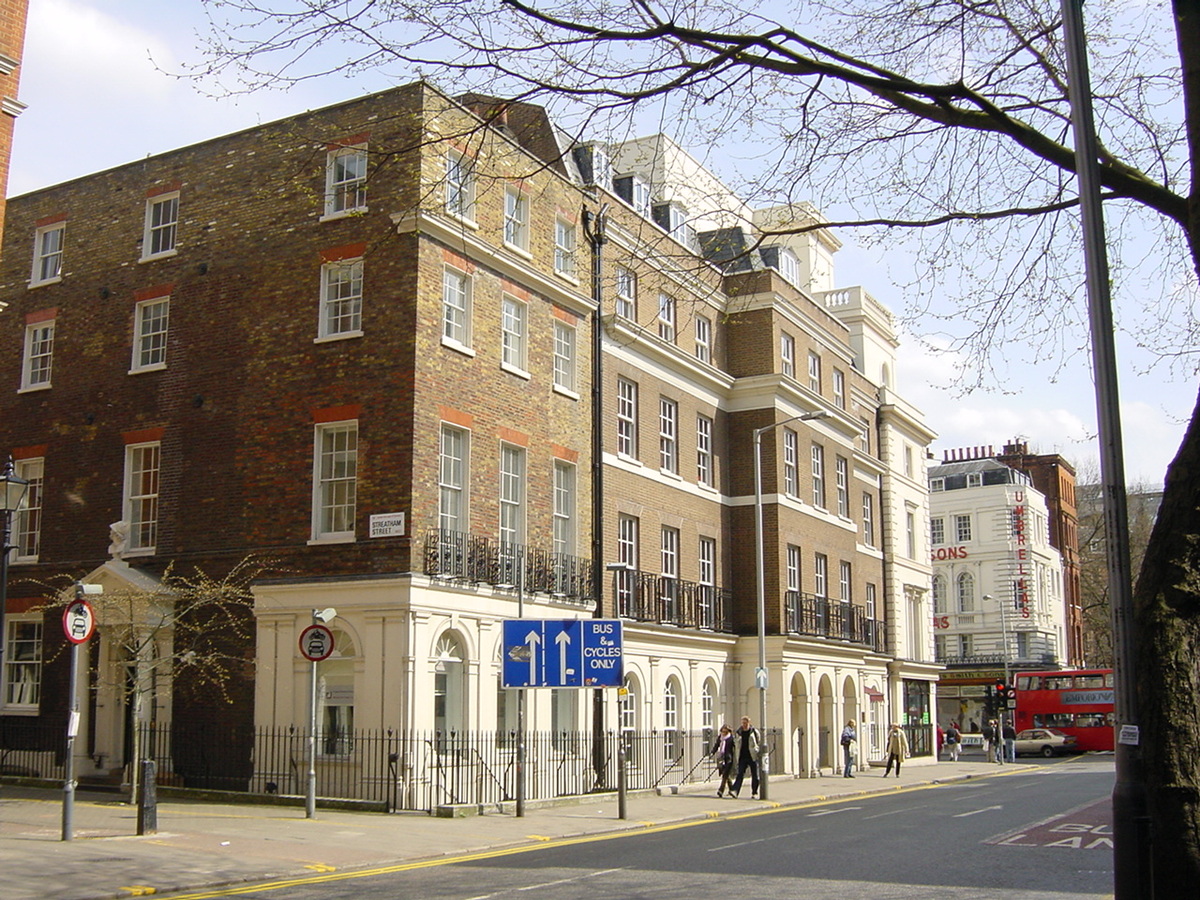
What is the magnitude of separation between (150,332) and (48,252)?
4.15 m

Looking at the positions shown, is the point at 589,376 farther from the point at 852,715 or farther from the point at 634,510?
the point at 852,715

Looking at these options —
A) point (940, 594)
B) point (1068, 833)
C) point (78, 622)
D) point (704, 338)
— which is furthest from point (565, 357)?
point (940, 594)

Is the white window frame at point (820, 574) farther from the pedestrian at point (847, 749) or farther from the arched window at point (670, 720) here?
the arched window at point (670, 720)

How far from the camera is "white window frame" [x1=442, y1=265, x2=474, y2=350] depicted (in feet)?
78.3

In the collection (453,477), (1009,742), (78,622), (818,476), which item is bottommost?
(1009,742)

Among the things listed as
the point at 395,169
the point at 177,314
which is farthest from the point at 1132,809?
the point at 177,314

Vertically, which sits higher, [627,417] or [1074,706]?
[627,417]

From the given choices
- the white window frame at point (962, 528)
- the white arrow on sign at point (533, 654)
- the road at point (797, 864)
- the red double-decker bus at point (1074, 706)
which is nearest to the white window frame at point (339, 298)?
the white arrow on sign at point (533, 654)

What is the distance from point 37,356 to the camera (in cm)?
2823

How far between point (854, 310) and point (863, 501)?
8653 mm

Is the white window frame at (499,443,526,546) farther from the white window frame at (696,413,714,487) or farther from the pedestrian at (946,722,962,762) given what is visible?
the pedestrian at (946,722,962,762)

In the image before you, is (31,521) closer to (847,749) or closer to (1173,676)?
(847,749)

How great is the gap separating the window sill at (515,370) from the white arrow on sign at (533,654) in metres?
6.51

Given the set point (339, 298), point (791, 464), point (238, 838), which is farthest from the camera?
point (791, 464)
